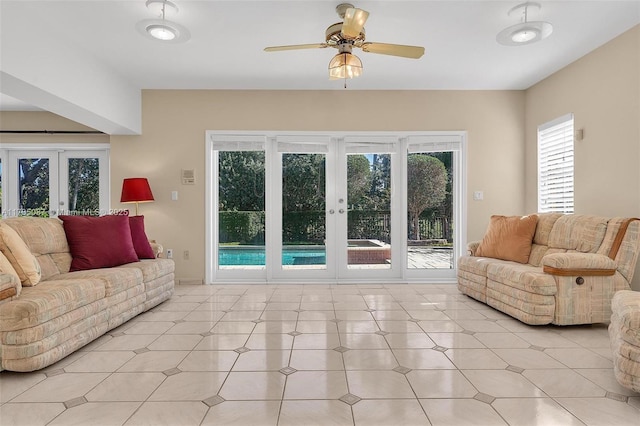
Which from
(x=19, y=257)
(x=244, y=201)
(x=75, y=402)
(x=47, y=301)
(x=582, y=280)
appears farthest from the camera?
(x=244, y=201)

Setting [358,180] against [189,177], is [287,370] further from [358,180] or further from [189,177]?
[189,177]

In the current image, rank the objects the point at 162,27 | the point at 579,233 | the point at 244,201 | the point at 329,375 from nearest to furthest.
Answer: the point at 329,375, the point at 162,27, the point at 579,233, the point at 244,201

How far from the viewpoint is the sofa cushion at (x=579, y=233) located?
332cm

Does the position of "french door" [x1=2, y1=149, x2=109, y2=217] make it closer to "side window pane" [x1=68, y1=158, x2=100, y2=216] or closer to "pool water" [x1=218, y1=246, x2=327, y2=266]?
"side window pane" [x1=68, y1=158, x2=100, y2=216]

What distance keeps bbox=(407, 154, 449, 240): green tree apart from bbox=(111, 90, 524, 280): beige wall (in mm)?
384

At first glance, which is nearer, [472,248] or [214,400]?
[214,400]

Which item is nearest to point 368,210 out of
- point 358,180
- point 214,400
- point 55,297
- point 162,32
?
point 358,180

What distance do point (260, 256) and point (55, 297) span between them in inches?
117

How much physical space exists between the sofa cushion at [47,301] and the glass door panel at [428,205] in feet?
12.7

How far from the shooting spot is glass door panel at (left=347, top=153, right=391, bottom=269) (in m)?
5.26

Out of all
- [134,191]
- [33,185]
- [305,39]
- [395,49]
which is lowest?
[134,191]

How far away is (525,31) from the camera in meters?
2.88

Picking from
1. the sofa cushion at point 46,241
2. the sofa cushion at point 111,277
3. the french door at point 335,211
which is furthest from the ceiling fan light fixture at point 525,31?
the sofa cushion at point 46,241

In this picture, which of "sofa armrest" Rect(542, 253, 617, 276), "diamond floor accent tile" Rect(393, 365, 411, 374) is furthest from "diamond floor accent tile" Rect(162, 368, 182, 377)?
"sofa armrest" Rect(542, 253, 617, 276)
